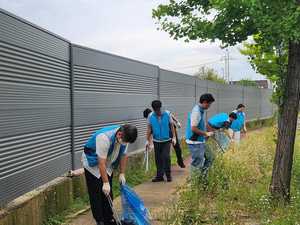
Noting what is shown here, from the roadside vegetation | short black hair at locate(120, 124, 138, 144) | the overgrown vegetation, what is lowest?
the roadside vegetation

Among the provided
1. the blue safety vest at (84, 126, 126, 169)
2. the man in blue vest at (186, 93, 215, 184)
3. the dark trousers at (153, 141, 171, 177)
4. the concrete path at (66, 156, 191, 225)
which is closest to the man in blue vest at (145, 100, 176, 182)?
the dark trousers at (153, 141, 171, 177)

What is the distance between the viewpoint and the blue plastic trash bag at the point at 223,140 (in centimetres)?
882

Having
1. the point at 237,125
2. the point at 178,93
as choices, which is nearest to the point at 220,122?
the point at 237,125

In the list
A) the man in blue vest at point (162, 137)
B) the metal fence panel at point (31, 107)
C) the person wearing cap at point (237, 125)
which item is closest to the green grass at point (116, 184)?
the man in blue vest at point (162, 137)

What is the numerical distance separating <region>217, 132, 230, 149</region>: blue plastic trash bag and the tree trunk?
12.0 ft

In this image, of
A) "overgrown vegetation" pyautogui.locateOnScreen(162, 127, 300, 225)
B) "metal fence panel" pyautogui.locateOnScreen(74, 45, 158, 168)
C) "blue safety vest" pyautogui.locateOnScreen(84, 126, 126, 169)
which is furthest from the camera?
"metal fence panel" pyautogui.locateOnScreen(74, 45, 158, 168)

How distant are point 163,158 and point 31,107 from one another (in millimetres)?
3597

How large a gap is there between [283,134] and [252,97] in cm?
1872

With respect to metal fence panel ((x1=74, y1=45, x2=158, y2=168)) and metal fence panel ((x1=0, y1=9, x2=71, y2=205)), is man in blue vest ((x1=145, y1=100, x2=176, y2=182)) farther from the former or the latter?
metal fence panel ((x1=0, y1=9, x2=71, y2=205))

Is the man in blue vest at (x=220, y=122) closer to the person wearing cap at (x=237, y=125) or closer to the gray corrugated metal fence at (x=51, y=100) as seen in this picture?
the person wearing cap at (x=237, y=125)

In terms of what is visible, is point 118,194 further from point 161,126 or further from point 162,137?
point 161,126

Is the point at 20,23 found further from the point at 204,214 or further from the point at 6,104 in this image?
the point at 204,214

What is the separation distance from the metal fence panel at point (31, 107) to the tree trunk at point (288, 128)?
3533 millimetres

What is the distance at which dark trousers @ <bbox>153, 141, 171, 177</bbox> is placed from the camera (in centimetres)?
723
